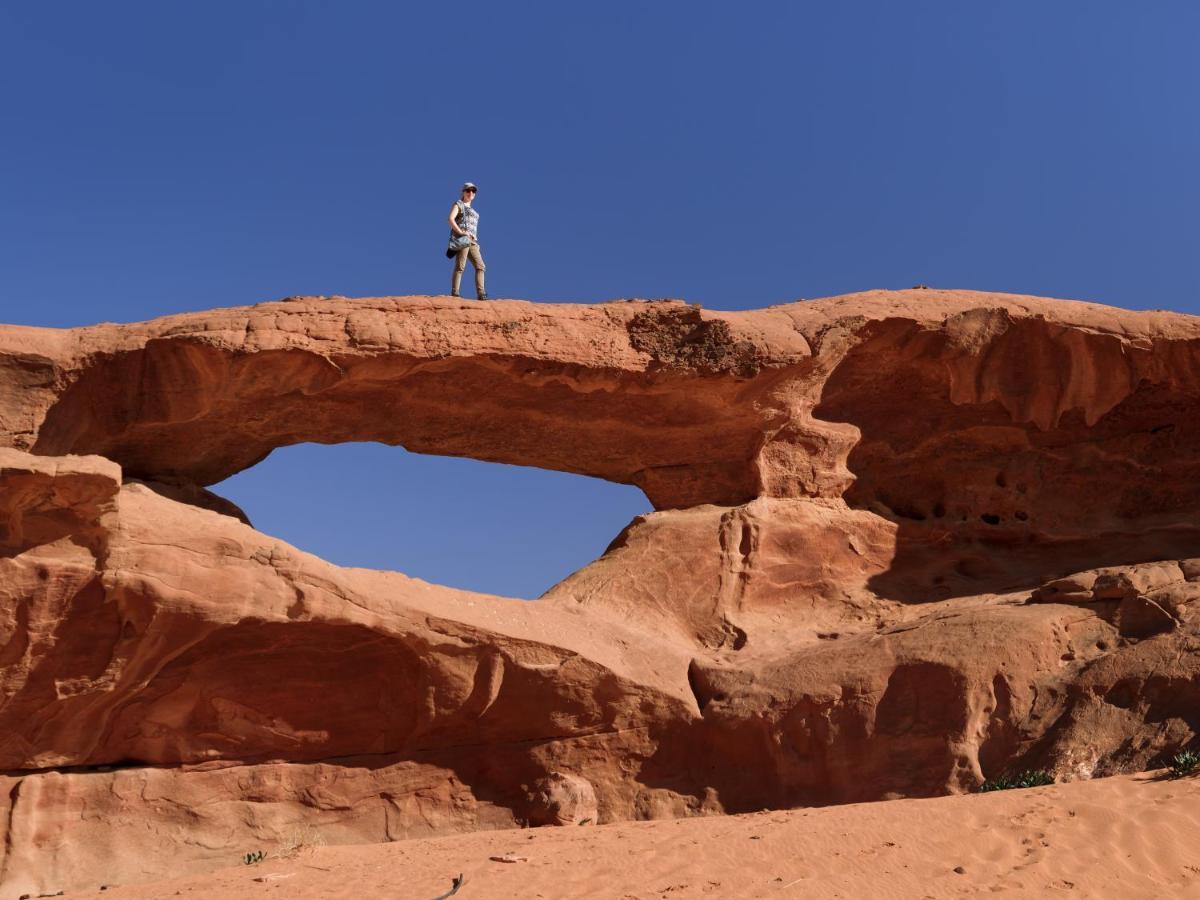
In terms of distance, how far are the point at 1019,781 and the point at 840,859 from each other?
Answer: 2224mm

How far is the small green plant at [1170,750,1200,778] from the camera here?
346 inches

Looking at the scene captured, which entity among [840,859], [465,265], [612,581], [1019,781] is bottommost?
[840,859]

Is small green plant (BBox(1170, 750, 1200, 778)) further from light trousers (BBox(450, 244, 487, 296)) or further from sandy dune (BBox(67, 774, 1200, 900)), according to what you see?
light trousers (BBox(450, 244, 487, 296))

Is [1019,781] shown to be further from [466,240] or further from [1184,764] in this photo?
[466,240]

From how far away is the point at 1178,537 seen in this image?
41.2 feet

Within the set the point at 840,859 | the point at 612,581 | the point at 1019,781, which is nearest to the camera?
the point at 840,859

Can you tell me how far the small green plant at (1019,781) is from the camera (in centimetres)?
957

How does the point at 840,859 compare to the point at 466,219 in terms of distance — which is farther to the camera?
the point at 466,219

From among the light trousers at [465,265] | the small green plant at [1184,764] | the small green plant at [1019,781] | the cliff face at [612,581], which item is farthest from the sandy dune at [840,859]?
the light trousers at [465,265]

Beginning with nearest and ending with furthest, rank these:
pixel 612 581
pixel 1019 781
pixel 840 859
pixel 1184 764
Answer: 1. pixel 840 859
2. pixel 1184 764
3. pixel 1019 781
4. pixel 612 581

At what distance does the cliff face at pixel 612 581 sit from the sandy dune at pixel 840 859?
1217 mm

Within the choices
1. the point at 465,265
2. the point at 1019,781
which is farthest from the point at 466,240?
the point at 1019,781

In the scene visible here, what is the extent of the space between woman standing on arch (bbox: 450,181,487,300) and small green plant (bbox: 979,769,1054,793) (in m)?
6.14

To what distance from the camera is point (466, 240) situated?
12.7 metres
